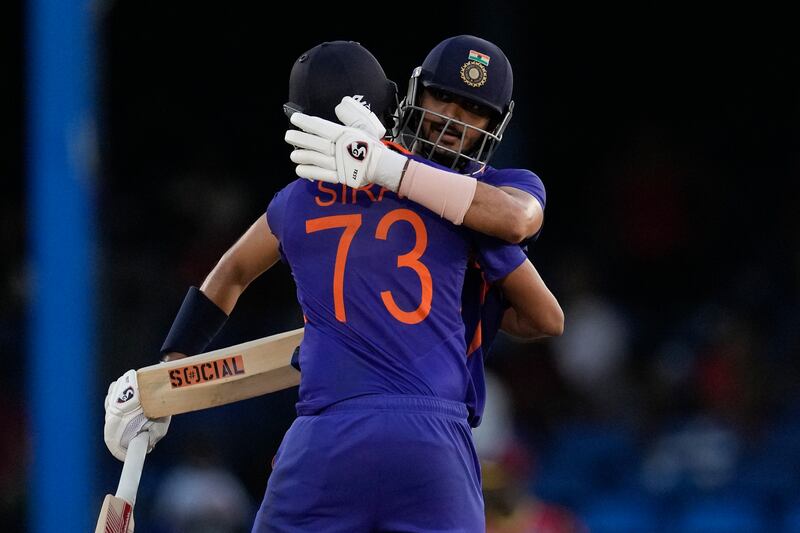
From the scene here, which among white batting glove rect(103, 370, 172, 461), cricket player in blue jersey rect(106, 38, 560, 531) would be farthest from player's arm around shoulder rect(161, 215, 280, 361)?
cricket player in blue jersey rect(106, 38, 560, 531)

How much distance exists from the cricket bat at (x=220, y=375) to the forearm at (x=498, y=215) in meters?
0.70

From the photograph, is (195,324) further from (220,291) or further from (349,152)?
(349,152)

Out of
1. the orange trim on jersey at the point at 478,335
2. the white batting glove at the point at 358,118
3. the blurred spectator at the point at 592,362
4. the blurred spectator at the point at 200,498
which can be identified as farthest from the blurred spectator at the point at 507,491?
the white batting glove at the point at 358,118

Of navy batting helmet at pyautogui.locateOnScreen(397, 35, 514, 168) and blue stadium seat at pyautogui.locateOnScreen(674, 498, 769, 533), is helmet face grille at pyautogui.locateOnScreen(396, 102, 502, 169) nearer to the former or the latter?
navy batting helmet at pyautogui.locateOnScreen(397, 35, 514, 168)

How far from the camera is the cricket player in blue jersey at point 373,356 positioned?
238cm

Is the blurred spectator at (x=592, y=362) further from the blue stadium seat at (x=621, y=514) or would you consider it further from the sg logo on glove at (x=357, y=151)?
the sg logo on glove at (x=357, y=151)

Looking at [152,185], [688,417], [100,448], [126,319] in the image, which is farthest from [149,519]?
[688,417]

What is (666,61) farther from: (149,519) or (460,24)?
(149,519)

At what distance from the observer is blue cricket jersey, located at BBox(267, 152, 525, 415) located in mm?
2465

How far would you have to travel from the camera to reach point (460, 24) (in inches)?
317

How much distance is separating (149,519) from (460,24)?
12.6ft

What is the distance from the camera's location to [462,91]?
2.63 m

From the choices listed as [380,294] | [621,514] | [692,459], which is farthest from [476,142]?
[692,459]

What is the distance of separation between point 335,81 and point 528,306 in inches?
25.1
